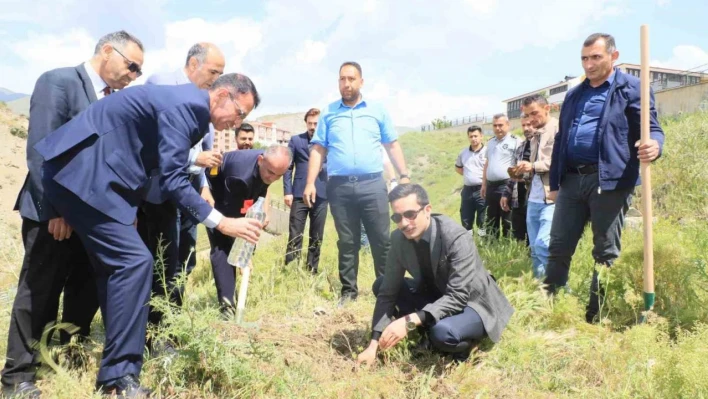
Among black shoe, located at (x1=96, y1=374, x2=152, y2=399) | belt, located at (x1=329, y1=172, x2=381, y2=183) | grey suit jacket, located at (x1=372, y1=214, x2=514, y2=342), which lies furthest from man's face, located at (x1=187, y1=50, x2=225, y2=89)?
black shoe, located at (x1=96, y1=374, x2=152, y2=399)

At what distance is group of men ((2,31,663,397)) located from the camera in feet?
8.42

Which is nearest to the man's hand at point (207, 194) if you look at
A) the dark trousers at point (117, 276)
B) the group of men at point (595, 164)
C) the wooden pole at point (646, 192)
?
the dark trousers at point (117, 276)

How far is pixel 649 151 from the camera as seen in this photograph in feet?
11.3

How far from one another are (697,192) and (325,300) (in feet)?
22.7

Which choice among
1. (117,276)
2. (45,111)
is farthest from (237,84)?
(117,276)

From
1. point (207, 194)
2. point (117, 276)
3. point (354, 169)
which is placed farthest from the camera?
point (354, 169)

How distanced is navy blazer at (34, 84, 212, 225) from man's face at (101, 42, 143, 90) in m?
0.41

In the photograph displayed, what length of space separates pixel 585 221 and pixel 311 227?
284cm

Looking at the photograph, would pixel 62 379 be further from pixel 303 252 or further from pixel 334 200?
pixel 303 252

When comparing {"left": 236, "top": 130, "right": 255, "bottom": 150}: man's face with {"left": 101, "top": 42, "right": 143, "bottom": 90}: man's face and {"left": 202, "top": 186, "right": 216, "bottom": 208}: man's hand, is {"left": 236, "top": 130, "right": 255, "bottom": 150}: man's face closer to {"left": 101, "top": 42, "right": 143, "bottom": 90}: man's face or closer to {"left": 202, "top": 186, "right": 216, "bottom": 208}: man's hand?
{"left": 202, "top": 186, "right": 216, "bottom": 208}: man's hand

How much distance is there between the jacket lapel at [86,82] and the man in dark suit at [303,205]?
9.29 ft

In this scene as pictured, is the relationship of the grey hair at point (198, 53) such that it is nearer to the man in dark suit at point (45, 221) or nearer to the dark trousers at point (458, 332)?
the man in dark suit at point (45, 221)

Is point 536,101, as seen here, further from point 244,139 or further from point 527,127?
point 244,139

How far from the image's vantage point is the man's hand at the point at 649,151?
345 centimetres
